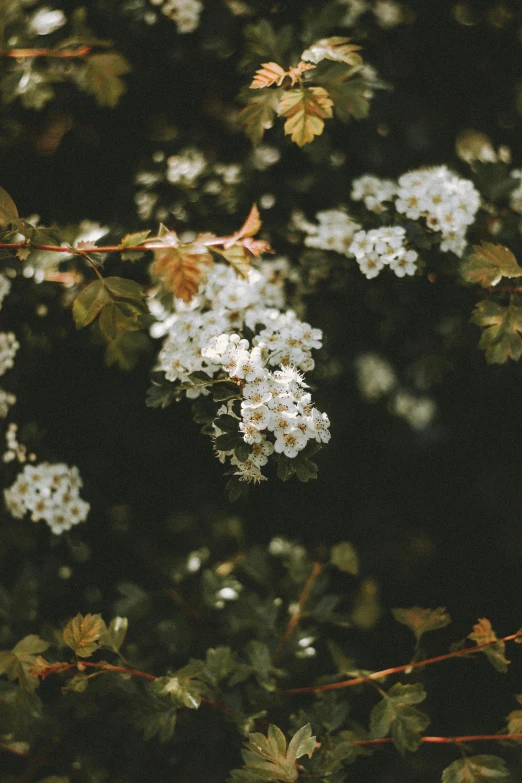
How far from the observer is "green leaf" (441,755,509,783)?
4.29 ft

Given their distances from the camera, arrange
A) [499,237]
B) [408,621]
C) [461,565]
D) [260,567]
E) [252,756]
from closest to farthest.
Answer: [252,756] < [408,621] < [499,237] < [260,567] < [461,565]

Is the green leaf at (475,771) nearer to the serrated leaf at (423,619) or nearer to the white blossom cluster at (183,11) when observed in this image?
the serrated leaf at (423,619)

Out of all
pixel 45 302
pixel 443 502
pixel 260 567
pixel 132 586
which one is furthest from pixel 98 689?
pixel 443 502

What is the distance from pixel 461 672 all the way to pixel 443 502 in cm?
59

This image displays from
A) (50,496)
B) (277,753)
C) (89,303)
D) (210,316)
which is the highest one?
(89,303)

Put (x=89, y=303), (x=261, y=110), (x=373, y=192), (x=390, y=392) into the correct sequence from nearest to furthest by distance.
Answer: (x=89, y=303), (x=261, y=110), (x=373, y=192), (x=390, y=392)

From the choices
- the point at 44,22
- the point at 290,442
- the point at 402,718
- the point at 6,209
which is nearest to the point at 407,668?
the point at 402,718

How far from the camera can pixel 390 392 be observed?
209 centimetres

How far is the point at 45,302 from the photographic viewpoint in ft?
5.82

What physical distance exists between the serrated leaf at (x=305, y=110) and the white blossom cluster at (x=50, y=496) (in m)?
1.04

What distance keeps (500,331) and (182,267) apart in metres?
0.74

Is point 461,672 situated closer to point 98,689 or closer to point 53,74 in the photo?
point 98,689

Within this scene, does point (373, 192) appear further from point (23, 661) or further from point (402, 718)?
point (23, 661)

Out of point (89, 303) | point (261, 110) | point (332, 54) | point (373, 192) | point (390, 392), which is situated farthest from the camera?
point (390, 392)
